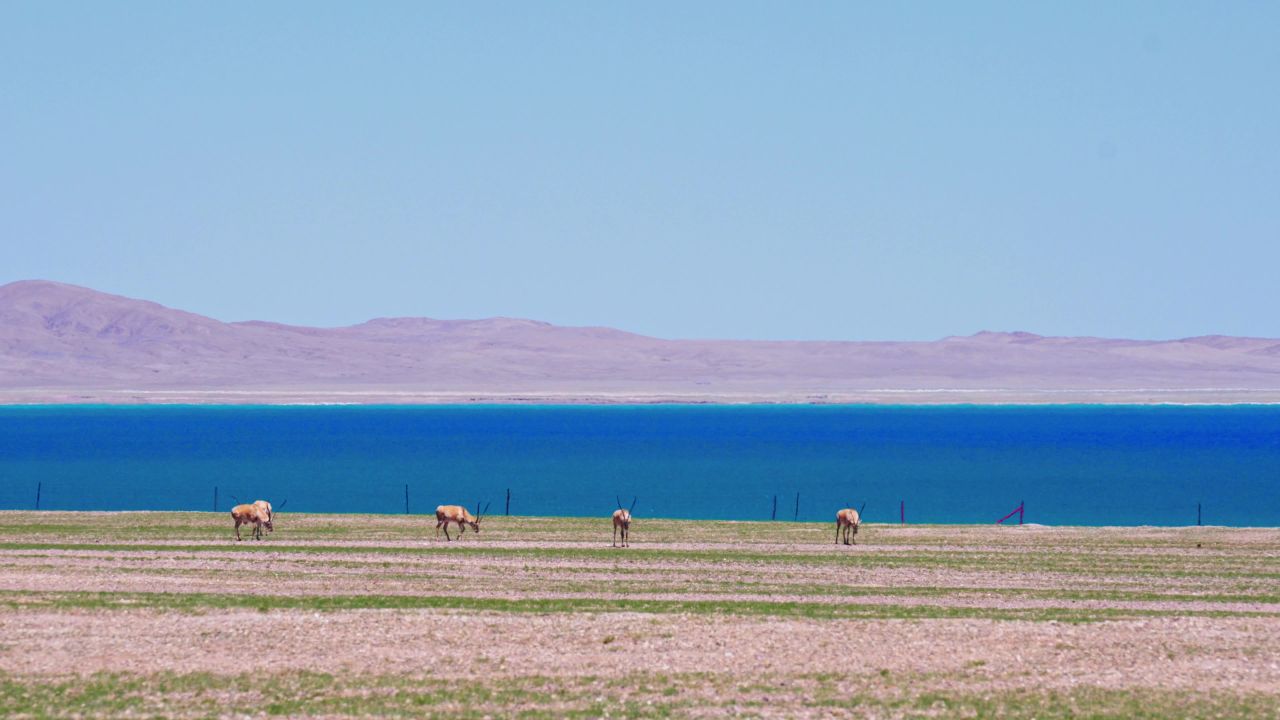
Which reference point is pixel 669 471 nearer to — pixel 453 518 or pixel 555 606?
pixel 453 518

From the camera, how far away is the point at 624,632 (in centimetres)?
2300

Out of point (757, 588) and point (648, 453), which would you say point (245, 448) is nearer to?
point (648, 453)

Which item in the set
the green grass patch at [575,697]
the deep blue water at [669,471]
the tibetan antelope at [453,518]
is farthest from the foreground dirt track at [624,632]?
the deep blue water at [669,471]

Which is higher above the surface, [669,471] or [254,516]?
[254,516]

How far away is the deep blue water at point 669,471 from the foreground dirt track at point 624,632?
3161cm

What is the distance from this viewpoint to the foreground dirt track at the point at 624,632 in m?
18.9

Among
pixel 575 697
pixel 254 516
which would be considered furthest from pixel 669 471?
pixel 575 697

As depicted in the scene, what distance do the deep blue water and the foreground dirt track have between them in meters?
31.6

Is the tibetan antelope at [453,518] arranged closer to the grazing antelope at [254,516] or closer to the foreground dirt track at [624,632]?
the foreground dirt track at [624,632]

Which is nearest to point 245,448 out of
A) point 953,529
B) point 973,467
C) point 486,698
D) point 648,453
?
point 648,453

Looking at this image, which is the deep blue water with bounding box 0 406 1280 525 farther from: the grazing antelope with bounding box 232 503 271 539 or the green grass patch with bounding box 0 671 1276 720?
the green grass patch with bounding box 0 671 1276 720

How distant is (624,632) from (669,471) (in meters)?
79.2

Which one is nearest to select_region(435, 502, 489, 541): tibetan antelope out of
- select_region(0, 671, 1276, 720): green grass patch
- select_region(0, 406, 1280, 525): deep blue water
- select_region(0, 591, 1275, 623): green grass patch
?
select_region(0, 591, 1275, 623): green grass patch

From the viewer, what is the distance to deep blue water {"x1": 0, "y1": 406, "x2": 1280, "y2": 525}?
71812 mm
